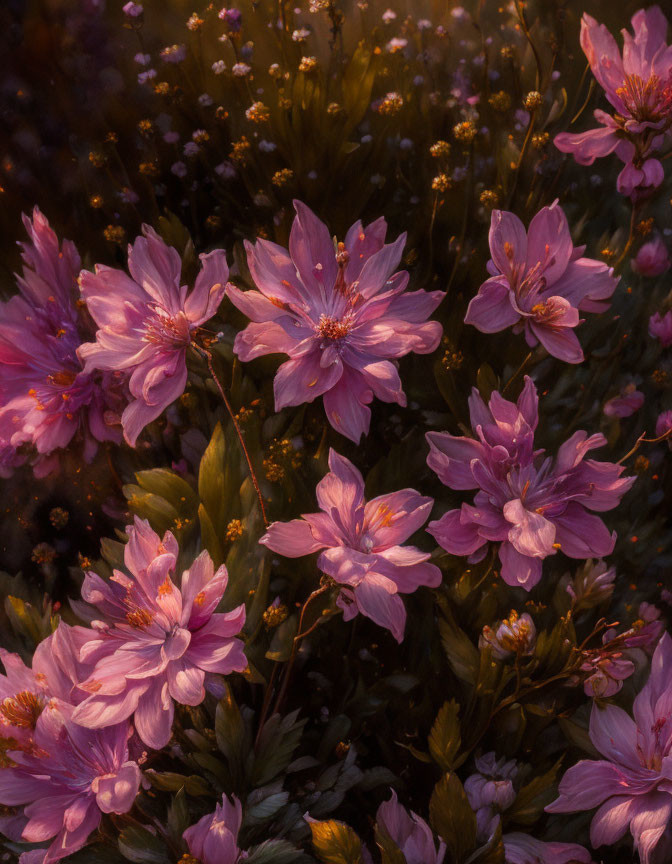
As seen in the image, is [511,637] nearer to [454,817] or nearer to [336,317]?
[454,817]

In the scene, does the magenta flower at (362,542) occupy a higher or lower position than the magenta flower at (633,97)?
lower

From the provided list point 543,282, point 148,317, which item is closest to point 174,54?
point 148,317

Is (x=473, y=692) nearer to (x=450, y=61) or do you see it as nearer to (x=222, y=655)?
(x=222, y=655)

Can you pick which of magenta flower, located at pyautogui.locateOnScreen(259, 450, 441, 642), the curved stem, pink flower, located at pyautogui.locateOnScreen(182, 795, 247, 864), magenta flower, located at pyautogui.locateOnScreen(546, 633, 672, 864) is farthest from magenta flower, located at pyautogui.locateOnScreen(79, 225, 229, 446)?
magenta flower, located at pyautogui.locateOnScreen(546, 633, 672, 864)

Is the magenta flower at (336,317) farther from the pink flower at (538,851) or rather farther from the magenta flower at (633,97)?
the pink flower at (538,851)

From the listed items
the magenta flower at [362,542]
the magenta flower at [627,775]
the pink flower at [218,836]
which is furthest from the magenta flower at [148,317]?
the magenta flower at [627,775]

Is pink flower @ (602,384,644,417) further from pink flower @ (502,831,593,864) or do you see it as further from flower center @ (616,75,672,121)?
pink flower @ (502,831,593,864)

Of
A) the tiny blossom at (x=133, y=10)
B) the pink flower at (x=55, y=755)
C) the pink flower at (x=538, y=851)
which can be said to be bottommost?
the pink flower at (x=538, y=851)
